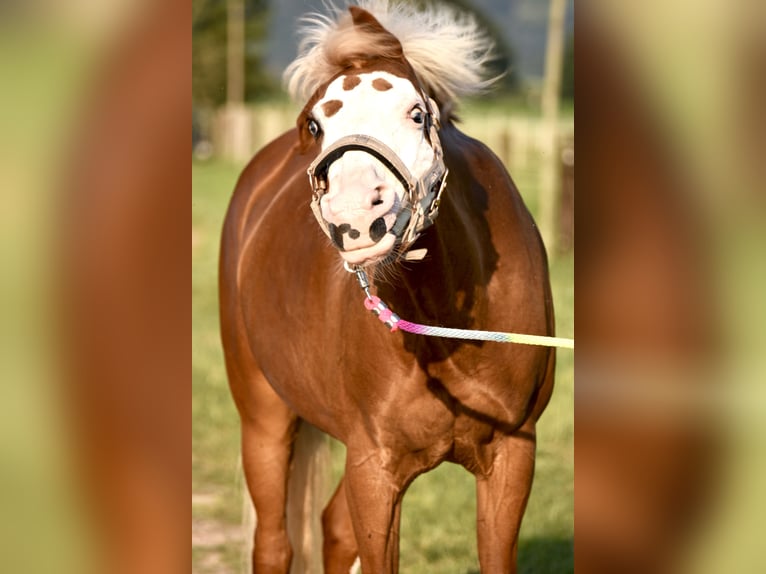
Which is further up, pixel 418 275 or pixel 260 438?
pixel 418 275

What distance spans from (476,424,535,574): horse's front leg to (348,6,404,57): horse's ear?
43.6 inches

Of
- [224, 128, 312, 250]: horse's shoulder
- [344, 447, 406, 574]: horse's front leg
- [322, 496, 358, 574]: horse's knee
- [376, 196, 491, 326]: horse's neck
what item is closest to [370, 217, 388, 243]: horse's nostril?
[376, 196, 491, 326]: horse's neck

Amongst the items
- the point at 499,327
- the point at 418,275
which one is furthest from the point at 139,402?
the point at 499,327

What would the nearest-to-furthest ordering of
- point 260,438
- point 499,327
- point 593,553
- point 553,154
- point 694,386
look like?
point 694,386
point 593,553
point 499,327
point 260,438
point 553,154

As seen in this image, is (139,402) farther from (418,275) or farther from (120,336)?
(418,275)

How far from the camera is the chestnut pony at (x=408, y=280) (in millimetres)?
2254

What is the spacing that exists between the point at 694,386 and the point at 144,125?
2.23 feet

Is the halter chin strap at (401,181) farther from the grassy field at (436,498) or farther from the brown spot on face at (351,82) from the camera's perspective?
the grassy field at (436,498)

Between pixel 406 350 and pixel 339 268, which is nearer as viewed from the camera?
pixel 406 350

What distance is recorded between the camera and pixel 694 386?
100 cm

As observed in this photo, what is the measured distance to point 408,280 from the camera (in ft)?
8.62

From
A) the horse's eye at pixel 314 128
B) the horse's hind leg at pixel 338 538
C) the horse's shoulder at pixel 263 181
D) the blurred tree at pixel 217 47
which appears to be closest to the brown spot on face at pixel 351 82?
the horse's eye at pixel 314 128

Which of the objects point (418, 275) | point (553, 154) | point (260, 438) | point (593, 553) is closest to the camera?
point (593, 553)

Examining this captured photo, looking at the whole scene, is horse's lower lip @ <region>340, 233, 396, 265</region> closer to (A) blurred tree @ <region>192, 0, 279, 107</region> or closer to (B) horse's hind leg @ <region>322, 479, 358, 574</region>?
(B) horse's hind leg @ <region>322, 479, 358, 574</region>
